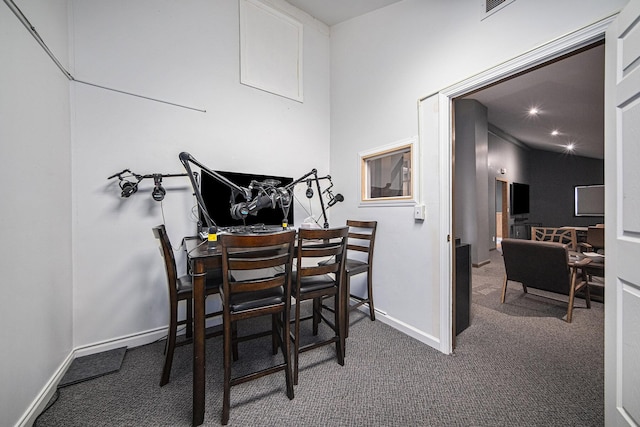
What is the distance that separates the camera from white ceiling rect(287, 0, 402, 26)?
260 centimetres

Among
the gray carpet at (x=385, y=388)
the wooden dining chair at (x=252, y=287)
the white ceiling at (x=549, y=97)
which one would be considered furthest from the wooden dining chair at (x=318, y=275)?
the white ceiling at (x=549, y=97)

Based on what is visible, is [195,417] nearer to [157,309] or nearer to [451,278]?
[157,309]

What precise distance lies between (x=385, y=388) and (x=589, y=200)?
9291 millimetres

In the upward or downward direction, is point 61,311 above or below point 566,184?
below

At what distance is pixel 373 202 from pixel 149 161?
7.21ft

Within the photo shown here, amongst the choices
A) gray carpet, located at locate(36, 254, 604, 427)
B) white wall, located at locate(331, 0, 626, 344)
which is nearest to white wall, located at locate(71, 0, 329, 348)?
gray carpet, located at locate(36, 254, 604, 427)

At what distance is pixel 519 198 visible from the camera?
23.2 feet

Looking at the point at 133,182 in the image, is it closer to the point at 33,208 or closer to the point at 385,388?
the point at 33,208

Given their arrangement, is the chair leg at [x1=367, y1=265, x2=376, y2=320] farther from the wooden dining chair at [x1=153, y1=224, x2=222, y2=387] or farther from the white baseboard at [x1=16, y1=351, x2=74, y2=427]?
the white baseboard at [x1=16, y1=351, x2=74, y2=427]

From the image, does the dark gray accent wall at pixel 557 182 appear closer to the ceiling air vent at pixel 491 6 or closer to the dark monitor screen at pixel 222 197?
the ceiling air vent at pixel 491 6

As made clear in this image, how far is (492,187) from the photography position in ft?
19.0

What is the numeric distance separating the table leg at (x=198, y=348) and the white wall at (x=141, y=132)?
1165mm

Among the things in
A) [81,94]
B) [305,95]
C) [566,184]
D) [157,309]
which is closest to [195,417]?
[157,309]

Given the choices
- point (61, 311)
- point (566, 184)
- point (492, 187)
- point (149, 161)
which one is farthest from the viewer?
point (566, 184)
